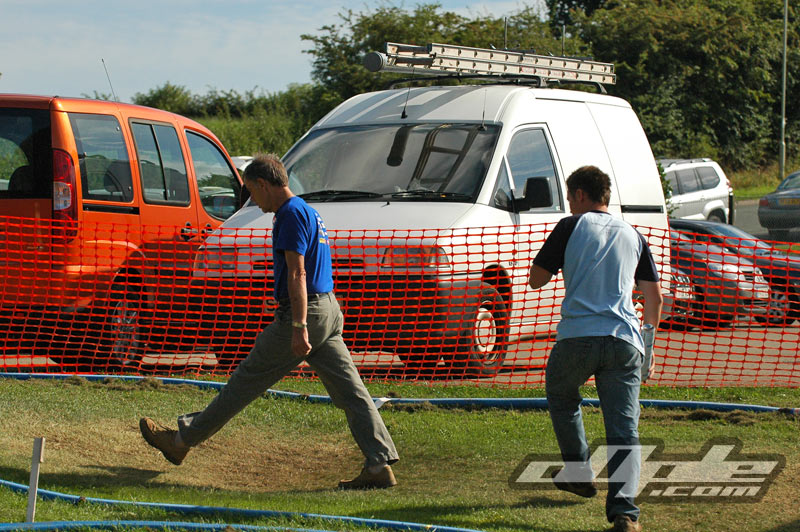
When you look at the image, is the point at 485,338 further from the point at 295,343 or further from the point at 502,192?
the point at 295,343

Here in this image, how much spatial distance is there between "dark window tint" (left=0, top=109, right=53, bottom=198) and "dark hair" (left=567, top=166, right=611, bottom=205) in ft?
17.2

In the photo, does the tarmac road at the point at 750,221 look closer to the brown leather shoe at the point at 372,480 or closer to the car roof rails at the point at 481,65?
the car roof rails at the point at 481,65

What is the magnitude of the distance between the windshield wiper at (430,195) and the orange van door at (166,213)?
193 centimetres

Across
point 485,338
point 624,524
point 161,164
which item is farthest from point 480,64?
point 624,524

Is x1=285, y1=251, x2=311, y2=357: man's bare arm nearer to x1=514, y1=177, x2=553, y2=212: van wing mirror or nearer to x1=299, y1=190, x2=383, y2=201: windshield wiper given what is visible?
x1=299, y1=190, x2=383, y2=201: windshield wiper

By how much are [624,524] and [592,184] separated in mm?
1706

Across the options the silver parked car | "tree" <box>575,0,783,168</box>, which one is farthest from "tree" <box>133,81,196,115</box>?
the silver parked car

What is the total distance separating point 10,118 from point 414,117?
3.50 m

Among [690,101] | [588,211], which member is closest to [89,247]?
[588,211]

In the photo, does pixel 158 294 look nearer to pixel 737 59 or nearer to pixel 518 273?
pixel 518 273

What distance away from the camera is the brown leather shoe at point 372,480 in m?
5.95

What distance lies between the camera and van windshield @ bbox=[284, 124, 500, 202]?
896cm

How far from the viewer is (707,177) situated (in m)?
26.0

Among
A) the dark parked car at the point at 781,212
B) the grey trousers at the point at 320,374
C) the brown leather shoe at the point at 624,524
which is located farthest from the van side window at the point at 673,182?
the brown leather shoe at the point at 624,524
